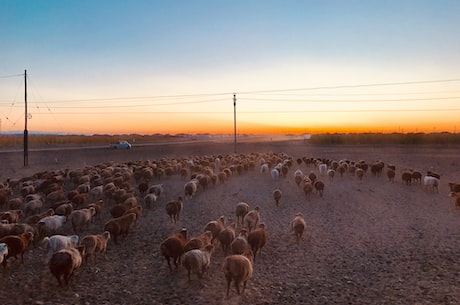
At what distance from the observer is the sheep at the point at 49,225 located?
1266cm

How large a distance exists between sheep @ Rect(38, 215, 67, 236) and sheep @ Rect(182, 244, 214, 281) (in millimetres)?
5778

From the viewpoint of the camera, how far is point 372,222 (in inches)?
593

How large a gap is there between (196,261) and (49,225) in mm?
6287

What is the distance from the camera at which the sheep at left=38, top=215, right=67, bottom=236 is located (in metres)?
12.7

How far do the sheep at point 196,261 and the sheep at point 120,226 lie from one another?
379cm

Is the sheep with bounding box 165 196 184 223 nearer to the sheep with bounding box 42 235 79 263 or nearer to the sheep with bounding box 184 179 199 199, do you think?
the sheep with bounding box 184 179 199 199

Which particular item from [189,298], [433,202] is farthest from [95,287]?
[433,202]

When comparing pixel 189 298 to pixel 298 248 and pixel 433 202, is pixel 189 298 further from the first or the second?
pixel 433 202

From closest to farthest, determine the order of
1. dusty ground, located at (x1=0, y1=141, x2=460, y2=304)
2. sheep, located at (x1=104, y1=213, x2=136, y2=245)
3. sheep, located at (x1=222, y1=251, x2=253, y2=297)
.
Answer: sheep, located at (x1=222, y1=251, x2=253, y2=297) → dusty ground, located at (x1=0, y1=141, x2=460, y2=304) → sheep, located at (x1=104, y1=213, x2=136, y2=245)

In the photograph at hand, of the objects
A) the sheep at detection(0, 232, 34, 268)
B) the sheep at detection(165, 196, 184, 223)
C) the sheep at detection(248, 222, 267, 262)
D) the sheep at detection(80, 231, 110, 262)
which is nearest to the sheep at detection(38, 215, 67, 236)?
the sheep at detection(0, 232, 34, 268)

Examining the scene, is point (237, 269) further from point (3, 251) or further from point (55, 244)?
point (3, 251)

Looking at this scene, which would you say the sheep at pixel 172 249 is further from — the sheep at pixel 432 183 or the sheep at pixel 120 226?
the sheep at pixel 432 183

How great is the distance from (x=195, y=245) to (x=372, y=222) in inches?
317

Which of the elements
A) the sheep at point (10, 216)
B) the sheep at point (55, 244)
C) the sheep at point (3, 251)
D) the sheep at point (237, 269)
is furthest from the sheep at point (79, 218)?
the sheep at point (237, 269)
